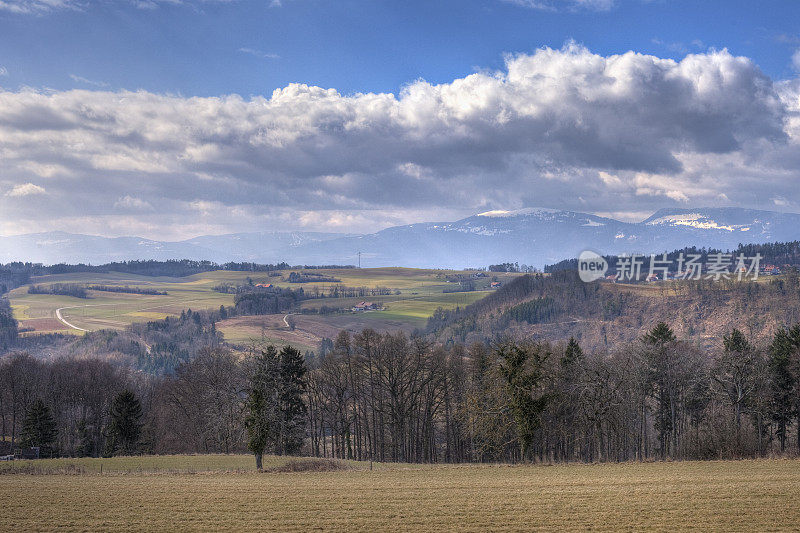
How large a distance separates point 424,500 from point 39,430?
2114 inches

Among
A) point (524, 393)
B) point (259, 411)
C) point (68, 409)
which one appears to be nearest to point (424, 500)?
point (259, 411)

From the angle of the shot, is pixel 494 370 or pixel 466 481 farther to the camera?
pixel 494 370

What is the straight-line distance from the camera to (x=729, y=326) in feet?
594

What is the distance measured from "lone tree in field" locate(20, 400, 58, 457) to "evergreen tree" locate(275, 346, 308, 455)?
1031 inches

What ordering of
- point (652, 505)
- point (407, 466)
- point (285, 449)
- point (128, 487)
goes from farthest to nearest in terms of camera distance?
point (285, 449) < point (407, 466) < point (128, 487) < point (652, 505)

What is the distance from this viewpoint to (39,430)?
6391 cm

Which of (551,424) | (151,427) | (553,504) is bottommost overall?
(151,427)

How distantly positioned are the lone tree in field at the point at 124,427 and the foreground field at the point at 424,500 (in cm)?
2401

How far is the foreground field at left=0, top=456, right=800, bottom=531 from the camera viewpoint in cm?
2484

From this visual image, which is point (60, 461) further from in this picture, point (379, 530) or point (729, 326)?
point (729, 326)

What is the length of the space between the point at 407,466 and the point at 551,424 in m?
17.6

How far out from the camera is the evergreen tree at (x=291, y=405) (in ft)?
196

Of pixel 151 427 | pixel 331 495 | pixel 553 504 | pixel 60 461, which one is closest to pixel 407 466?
pixel 331 495

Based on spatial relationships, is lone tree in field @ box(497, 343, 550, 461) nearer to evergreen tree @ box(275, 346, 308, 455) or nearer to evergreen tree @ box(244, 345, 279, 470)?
evergreen tree @ box(244, 345, 279, 470)
